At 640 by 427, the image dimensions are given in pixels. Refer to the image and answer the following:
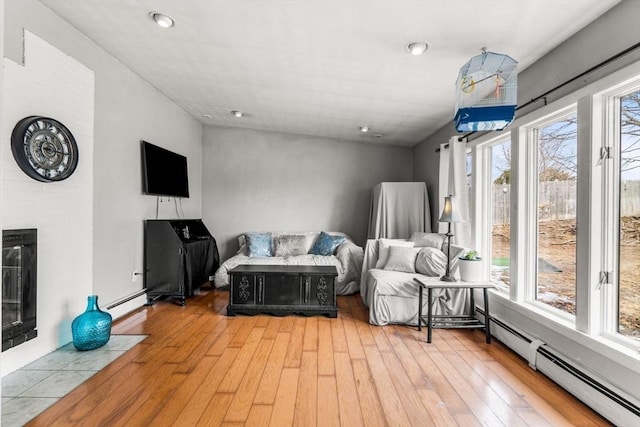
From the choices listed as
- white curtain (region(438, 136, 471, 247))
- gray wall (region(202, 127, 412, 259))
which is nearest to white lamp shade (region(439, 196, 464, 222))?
white curtain (region(438, 136, 471, 247))

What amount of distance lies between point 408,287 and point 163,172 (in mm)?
3284

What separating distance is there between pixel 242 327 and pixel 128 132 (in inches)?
95.6

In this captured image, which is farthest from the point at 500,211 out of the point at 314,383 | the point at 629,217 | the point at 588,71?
the point at 314,383

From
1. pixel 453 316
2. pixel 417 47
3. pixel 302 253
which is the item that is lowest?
pixel 453 316

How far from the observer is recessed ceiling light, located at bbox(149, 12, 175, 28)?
8.90 feet

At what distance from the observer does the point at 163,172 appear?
4.49 metres

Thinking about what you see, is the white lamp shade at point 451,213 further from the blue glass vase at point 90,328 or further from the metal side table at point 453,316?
the blue glass vase at point 90,328

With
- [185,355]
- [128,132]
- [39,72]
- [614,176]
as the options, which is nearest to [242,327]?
[185,355]

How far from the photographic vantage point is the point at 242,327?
11.5ft

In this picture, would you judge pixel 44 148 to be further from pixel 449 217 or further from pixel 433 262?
pixel 433 262

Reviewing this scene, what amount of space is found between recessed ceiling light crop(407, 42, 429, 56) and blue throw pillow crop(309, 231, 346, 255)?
10.7 feet

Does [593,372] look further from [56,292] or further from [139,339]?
[56,292]

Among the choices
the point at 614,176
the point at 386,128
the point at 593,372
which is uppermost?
the point at 386,128

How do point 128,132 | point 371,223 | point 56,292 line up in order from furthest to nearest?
point 371,223, point 128,132, point 56,292
